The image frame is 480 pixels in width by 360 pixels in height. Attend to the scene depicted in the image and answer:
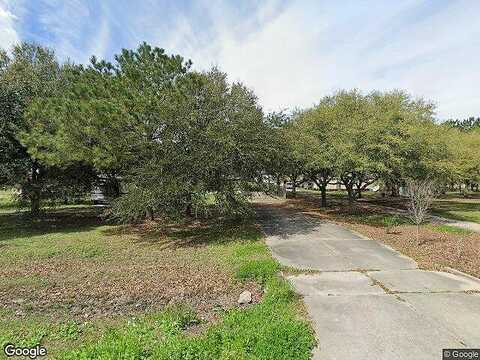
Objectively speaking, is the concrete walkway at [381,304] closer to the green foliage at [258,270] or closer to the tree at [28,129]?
the green foliage at [258,270]

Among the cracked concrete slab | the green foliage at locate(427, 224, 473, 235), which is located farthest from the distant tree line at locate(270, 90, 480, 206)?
the cracked concrete slab

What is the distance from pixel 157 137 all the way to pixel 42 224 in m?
8.01

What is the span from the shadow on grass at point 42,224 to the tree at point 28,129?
832 millimetres

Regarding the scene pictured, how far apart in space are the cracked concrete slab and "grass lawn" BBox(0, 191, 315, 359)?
2.17 meters

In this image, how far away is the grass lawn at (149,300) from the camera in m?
3.99

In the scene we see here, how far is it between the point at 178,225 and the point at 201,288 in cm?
812

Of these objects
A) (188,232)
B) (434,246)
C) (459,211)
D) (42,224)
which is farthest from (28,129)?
(459,211)

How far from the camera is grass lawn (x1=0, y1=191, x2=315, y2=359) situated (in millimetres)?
3986

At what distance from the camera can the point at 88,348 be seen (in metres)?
3.92

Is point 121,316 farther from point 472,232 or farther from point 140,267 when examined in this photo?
point 472,232

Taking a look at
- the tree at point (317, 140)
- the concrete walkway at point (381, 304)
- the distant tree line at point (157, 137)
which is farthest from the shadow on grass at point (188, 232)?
the tree at point (317, 140)

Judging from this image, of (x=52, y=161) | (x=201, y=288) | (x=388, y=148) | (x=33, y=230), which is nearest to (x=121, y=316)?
(x=201, y=288)

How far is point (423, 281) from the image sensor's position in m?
6.52

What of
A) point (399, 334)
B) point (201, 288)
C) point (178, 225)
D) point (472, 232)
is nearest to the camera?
point (399, 334)
